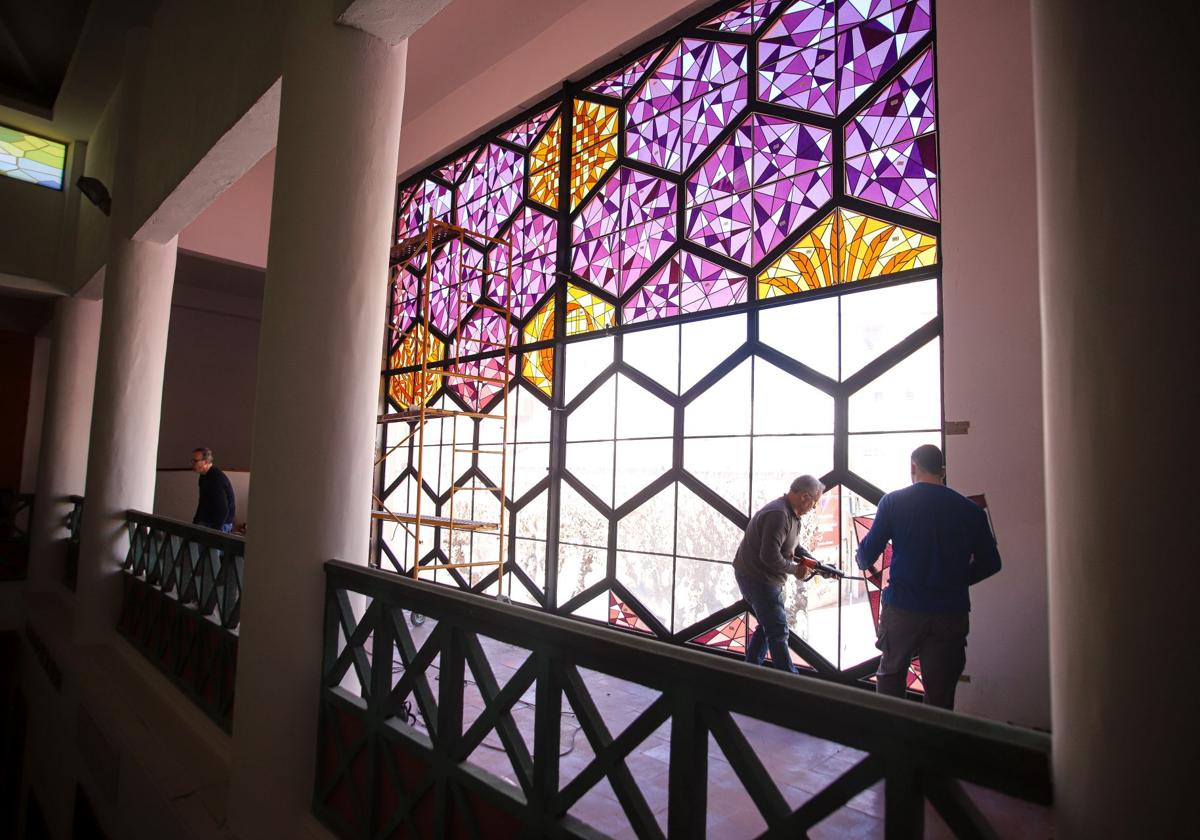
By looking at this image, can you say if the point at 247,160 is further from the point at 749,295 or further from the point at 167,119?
the point at 749,295

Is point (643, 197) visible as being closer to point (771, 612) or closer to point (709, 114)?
point (709, 114)

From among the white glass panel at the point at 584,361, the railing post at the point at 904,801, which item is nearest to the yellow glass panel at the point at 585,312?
the white glass panel at the point at 584,361

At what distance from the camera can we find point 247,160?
4.20 metres

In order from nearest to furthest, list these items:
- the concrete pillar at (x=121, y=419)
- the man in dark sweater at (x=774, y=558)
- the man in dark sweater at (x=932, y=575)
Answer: the man in dark sweater at (x=932, y=575) < the man in dark sweater at (x=774, y=558) < the concrete pillar at (x=121, y=419)

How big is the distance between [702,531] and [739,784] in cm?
254

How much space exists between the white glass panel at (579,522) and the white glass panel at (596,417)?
546 mm

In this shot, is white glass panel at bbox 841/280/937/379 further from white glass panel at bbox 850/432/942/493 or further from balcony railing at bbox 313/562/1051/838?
balcony railing at bbox 313/562/1051/838

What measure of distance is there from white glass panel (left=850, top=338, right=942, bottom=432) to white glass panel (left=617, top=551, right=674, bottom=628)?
1.99 meters

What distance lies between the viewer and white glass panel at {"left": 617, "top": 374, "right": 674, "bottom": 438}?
237 inches

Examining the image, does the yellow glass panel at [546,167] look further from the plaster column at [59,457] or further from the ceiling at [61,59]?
the plaster column at [59,457]

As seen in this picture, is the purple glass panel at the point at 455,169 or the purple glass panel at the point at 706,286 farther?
the purple glass panel at the point at 455,169

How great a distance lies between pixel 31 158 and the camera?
8227 mm

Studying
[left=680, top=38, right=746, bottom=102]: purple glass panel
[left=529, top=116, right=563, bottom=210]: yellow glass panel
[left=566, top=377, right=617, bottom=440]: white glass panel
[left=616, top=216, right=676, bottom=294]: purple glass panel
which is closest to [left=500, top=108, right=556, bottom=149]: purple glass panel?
[left=529, top=116, right=563, bottom=210]: yellow glass panel

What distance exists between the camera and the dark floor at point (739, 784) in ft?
9.29
